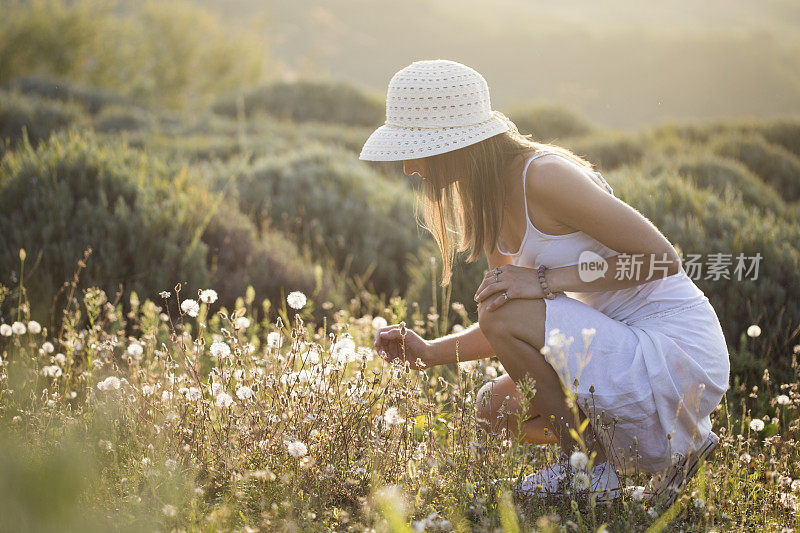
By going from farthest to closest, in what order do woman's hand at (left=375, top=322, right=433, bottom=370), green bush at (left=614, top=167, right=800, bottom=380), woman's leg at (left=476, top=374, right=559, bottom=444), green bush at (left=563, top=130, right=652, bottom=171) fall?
green bush at (left=563, top=130, right=652, bottom=171)
green bush at (left=614, top=167, right=800, bottom=380)
woman's leg at (left=476, top=374, right=559, bottom=444)
woman's hand at (left=375, top=322, right=433, bottom=370)

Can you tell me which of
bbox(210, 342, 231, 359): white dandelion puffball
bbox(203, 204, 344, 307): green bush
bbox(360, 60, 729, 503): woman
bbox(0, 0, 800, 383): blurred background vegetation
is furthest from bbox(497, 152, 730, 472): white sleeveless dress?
bbox(203, 204, 344, 307): green bush

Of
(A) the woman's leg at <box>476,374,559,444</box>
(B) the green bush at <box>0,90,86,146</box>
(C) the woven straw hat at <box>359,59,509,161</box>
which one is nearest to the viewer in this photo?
(C) the woven straw hat at <box>359,59,509,161</box>

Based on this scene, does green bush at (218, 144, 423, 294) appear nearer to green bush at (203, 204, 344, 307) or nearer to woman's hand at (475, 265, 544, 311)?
green bush at (203, 204, 344, 307)

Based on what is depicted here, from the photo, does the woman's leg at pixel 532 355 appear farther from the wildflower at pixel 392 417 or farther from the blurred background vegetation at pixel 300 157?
the blurred background vegetation at pixel 300 157

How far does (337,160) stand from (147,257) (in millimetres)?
4335

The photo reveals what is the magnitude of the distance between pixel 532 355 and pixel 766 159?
10390 mm

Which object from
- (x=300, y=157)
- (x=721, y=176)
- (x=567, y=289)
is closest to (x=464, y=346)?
(x=567, y=289)

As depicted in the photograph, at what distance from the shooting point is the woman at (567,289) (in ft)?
7.93

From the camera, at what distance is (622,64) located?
29.6 meters

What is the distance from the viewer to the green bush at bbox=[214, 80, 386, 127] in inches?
641

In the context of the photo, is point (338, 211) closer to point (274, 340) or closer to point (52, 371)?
point (52, 371)

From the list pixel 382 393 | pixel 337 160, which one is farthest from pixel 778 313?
pixel 337 160

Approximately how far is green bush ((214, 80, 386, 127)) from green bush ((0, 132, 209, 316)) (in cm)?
1108

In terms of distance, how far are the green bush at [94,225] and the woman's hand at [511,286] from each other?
8.58 ft
